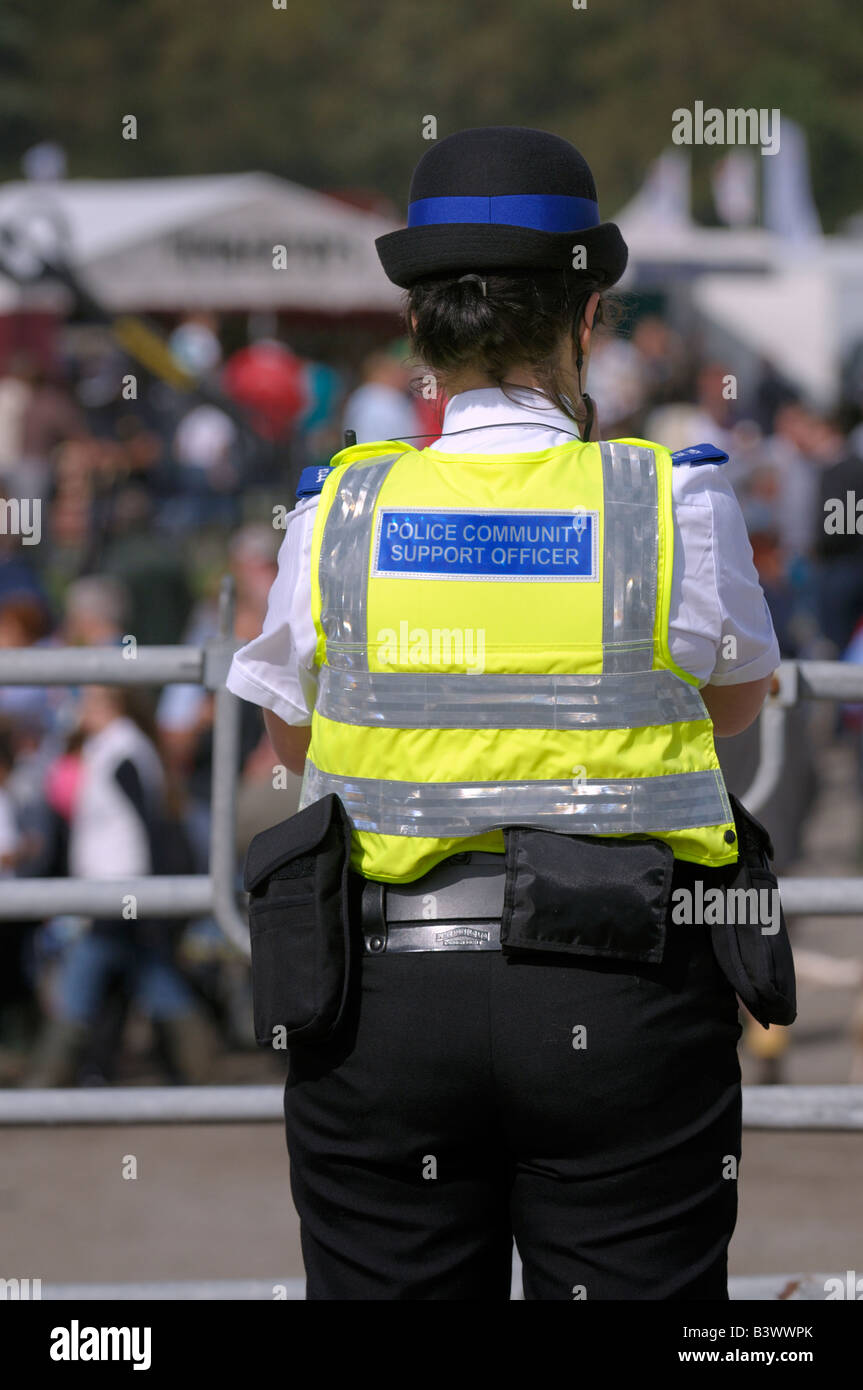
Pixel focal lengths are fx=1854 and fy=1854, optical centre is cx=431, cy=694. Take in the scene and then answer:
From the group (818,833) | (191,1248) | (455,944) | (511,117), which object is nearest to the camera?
(455,944)

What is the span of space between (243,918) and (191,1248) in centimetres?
125

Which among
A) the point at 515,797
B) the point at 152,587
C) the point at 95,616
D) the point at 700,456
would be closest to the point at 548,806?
the point at 515,797

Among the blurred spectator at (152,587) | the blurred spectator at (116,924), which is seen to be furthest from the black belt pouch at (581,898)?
the blurred spectator at (152,587)

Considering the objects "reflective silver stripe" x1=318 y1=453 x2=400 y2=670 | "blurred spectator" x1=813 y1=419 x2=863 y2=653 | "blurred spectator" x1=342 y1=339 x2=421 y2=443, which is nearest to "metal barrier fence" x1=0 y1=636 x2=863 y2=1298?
"reflective silver stripe" x1=318 y1=453 x2=400 y2=670

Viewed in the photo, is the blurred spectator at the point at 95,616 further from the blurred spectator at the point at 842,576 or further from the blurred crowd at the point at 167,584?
the blurred spectator at the point at 842,576

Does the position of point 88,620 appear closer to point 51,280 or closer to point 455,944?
point 455,944

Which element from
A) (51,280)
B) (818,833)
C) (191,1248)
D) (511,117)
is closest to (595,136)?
(511,117)

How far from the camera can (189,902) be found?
3.21 meters

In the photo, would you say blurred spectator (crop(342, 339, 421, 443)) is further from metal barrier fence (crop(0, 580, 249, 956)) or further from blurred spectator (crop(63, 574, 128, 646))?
metal barrier fence (crop(0, 580, 249, 956))

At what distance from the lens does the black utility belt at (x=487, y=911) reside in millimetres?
1960

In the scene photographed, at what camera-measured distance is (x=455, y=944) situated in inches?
78.3

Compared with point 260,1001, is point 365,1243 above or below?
below

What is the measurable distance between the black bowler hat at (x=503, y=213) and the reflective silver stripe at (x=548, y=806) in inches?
22.4

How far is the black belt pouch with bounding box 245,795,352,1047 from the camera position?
6.63 ft
